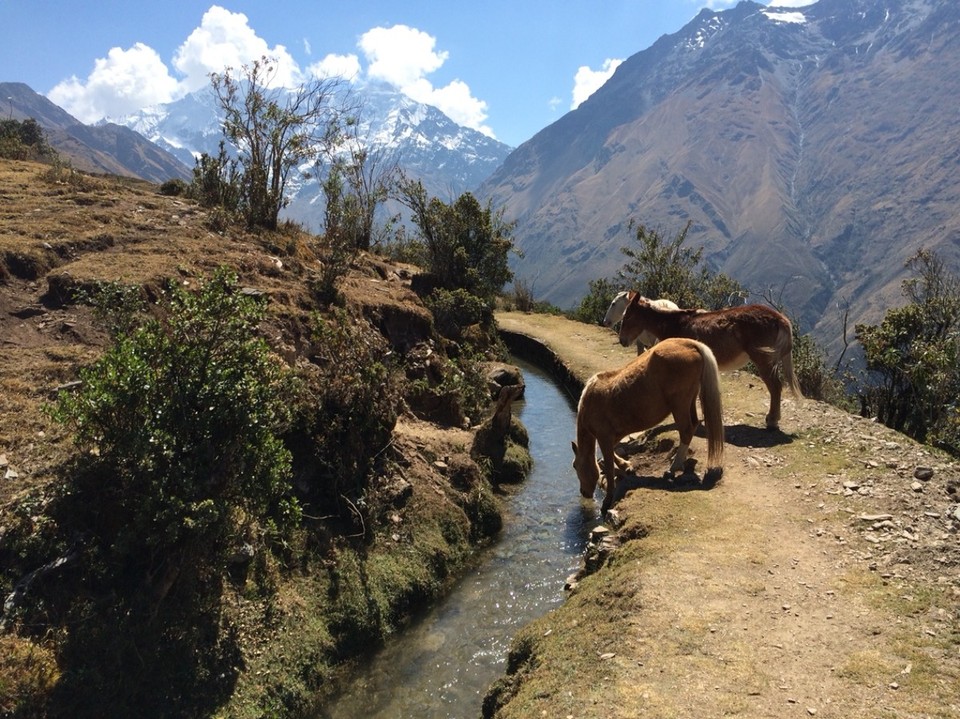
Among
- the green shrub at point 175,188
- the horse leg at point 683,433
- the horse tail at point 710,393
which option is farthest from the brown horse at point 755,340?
the green shrub at point 175,188

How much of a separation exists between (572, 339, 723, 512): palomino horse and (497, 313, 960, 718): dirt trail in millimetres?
733

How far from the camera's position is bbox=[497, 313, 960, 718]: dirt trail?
4.51 meters

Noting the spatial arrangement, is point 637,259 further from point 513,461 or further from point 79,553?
point 79,553

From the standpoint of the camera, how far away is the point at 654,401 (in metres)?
8.70

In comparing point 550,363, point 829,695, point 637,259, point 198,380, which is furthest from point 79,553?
point 637,259

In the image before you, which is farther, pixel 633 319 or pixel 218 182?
pixel 218 182

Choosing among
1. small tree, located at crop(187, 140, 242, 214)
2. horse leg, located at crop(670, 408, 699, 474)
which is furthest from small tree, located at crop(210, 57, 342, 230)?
horse leg, located at crop(670, 408, 699, 474)

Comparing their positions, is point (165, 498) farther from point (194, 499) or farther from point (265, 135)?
point (265, 135)

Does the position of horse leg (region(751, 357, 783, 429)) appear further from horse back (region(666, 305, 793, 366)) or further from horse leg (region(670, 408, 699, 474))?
horse leg (region(670, 408, 699, 474))

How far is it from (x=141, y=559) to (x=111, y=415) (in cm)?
151

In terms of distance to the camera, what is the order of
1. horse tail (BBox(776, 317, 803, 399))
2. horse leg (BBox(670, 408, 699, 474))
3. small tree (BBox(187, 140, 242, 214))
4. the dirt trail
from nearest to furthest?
1. the dirt trail
2. horse leg (BBox(670, 408, 699, 474))
3. horse tail (BBox(776, 317, 803, 399))
4. small tree (BBox(187, 140, 242, 214))

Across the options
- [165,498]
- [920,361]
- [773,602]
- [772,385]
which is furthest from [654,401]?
[920,361]

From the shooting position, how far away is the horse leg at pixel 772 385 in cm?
1012

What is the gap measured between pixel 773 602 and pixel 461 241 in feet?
77.4
